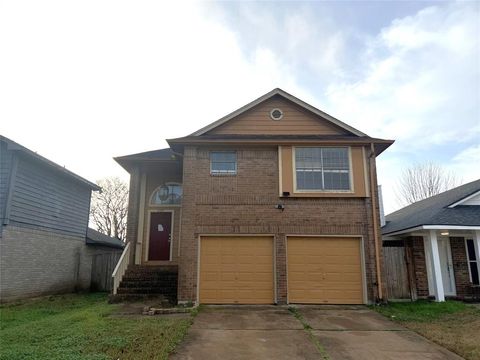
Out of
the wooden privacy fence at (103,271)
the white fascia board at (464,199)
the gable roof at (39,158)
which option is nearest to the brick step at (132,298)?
the wooden privacy fence at (103,271)

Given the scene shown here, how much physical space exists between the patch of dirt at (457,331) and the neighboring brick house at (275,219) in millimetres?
2027

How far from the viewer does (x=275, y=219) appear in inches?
401

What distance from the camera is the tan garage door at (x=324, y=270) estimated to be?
32.1 feet

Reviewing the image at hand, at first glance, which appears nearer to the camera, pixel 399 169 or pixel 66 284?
pixel 66 284

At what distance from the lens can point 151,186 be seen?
12.8 m

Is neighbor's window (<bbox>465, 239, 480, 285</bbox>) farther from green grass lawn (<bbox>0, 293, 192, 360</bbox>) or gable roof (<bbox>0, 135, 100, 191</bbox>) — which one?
gable roof (<bbox>0, 135, 100, 191</bbox>)

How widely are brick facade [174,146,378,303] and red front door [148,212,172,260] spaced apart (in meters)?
2.48

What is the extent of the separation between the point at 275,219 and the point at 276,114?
386 cm

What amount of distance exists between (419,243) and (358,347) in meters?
7.36

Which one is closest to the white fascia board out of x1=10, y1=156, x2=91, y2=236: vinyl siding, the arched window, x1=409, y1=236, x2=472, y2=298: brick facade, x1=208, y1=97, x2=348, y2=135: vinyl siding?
x1=409, y1=236, x2=472, y2=298: brick facade

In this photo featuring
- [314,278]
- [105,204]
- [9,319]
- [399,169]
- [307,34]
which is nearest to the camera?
[9,319]

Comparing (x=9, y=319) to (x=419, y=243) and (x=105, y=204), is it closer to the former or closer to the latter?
(x=419, y=243)

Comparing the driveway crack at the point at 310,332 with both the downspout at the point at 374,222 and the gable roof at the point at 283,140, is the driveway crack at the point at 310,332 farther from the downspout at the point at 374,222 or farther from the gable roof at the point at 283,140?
the gable roof at the point at 283,140

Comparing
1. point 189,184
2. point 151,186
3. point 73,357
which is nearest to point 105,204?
point 151,186
